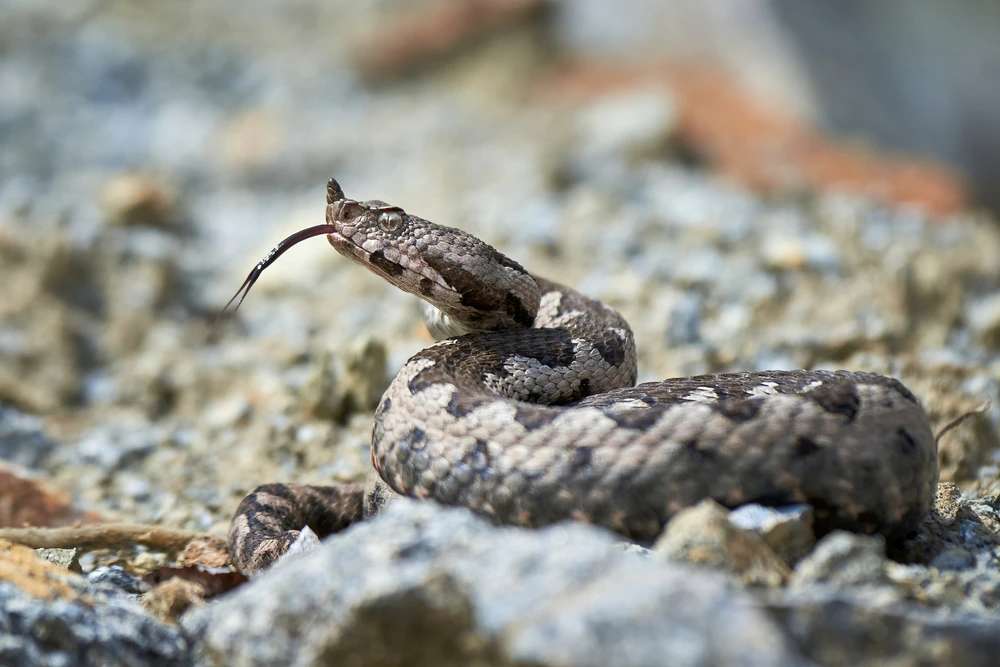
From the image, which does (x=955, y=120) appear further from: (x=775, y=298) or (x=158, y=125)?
(x=158, y=125)

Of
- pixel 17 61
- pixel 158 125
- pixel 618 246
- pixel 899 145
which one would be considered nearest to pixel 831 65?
pixel 899 145

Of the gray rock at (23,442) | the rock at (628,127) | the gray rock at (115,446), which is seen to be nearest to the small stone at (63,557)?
the gray rock at (115,446)

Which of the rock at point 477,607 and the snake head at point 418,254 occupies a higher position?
the snake head at point 418,254

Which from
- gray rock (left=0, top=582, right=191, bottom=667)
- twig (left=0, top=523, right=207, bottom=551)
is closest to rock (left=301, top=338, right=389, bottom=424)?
twig (left=0, top=523, right=207, bottom=551)

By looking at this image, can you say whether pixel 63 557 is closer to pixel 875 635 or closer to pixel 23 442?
pixel 23 442

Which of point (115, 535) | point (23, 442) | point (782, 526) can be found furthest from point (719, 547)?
point (23, 442)

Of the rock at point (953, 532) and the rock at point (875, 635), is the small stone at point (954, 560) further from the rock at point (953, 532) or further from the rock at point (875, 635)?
the rock at point (875, 635)

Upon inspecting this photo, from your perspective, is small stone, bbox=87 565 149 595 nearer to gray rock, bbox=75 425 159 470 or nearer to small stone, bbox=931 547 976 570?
gray rock, bbox=75 425 159 470
